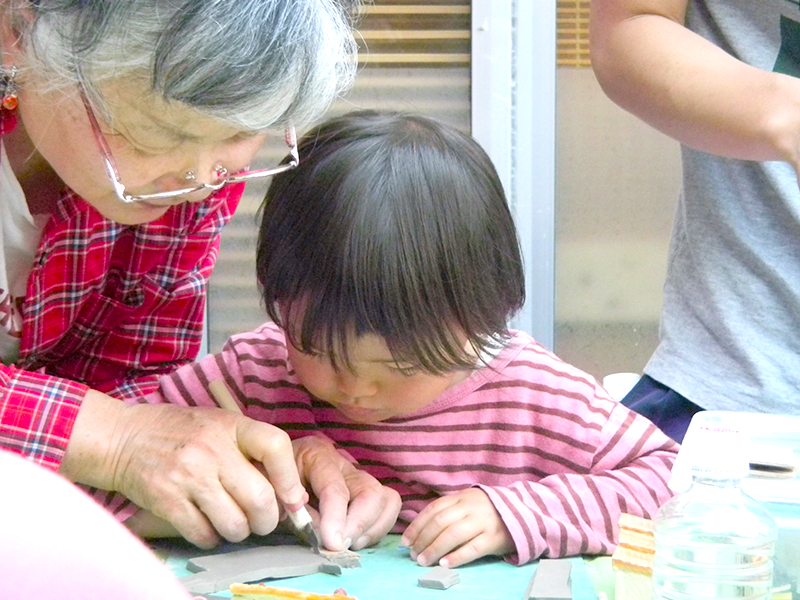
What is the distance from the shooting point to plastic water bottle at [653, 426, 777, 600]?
2.72ft

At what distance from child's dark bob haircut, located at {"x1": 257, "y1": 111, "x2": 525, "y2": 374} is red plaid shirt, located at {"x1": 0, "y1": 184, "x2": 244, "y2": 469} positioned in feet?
0.79

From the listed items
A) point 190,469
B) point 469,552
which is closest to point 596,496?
point 469,552

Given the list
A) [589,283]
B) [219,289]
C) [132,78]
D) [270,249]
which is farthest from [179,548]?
[589,283]

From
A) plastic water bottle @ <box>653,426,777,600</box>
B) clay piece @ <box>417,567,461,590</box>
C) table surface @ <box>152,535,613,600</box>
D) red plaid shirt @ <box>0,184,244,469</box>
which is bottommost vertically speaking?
table surface @ <box>152,535,613,600</box>

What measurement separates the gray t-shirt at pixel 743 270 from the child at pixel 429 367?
0.36ft

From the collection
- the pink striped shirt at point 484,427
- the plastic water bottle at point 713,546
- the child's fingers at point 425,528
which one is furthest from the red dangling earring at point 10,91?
the plastic water bottle at point 713,546

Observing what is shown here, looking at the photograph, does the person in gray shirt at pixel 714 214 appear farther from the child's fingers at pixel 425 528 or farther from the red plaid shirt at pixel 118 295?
the red plaid shirt at pixel 118 295

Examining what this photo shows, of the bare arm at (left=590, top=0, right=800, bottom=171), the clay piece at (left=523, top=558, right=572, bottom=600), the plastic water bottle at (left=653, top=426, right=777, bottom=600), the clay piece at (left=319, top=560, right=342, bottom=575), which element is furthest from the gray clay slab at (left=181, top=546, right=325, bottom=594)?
the bare arm at (left=590, top=0, right=800, bottom=171)

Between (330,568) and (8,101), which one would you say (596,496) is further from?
(8,101)

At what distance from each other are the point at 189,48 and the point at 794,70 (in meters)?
0.70

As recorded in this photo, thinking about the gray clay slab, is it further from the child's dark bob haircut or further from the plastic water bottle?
the plastic water bottle

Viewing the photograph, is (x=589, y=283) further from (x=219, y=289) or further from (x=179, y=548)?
(x=179, y=548)

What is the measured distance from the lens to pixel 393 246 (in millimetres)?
1084

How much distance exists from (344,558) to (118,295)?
58cm
